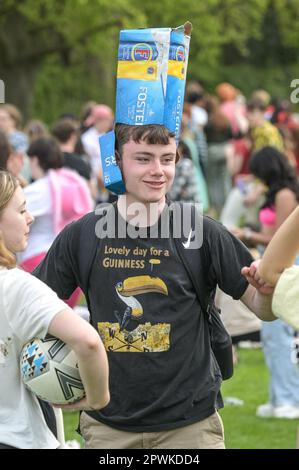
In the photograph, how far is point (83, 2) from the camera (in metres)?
21.7

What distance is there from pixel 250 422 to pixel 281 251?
4.53 metres

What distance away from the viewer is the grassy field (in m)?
7.65

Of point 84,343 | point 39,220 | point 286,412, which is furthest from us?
point 39,220

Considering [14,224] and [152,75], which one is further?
[152,75]

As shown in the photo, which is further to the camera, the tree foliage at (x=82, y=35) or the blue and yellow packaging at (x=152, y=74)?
the tree foliage at (x=82, y=35)

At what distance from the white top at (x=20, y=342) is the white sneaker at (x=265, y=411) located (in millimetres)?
4638

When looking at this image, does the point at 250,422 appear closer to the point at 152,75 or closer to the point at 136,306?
the point at 136,306

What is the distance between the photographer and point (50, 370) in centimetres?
389

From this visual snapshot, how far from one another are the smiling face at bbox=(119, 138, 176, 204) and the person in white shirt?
22.3 inches

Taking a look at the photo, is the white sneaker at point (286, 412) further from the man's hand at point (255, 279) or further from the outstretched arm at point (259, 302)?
the man's hand at point (255, 279)

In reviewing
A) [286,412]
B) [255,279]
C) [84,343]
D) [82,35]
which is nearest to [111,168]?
[255,279]

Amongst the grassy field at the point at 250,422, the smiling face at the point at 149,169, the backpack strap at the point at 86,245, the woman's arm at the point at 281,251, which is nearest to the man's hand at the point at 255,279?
the woman's arm at the point at 281,251

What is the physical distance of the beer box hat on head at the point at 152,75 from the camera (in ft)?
14.5
